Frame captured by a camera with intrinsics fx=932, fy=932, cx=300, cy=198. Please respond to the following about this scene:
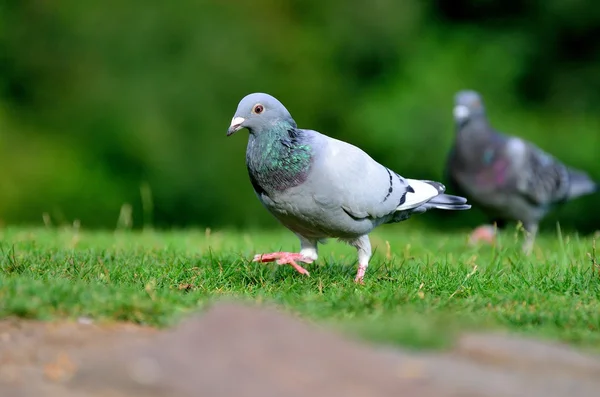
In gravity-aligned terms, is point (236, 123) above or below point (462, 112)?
below

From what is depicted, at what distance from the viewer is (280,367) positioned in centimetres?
284

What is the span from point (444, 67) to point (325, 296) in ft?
34.4

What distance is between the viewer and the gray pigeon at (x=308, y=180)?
15.4ft

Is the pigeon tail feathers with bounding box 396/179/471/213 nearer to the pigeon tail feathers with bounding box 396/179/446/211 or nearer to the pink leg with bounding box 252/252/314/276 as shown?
the pigeon tail feathers with bounding box 396/179/446/211

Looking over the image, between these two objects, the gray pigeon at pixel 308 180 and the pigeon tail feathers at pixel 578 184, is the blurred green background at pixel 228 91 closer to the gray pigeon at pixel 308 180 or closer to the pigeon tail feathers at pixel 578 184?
the pigeon tail feathers at pixel 578 184

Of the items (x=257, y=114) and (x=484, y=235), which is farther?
(x=484, y=235)

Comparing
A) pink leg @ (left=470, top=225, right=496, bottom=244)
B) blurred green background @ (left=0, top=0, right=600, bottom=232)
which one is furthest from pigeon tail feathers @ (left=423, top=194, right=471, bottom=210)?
blurred green background @ (left=0, top=0, right=600, bottom=232)

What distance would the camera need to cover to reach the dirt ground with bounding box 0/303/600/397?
109 inches

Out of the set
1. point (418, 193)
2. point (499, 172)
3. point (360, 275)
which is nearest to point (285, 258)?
point (360, 275)

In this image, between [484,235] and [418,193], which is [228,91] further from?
[418,193]

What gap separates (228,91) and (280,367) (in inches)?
433

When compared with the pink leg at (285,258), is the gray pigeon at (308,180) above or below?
above

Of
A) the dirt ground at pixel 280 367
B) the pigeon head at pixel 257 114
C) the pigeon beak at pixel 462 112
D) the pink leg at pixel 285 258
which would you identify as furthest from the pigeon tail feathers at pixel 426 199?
the pigeon beak at pixel 462 112

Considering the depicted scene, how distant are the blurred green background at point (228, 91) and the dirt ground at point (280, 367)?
10031mm
